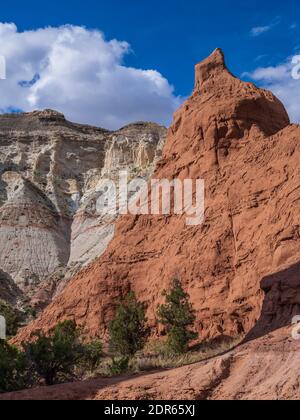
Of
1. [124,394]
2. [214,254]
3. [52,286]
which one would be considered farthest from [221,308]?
[52,286]

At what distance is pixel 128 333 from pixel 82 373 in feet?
14.1

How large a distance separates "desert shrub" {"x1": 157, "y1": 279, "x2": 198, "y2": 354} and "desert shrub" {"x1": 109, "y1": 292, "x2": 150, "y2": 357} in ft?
3.48

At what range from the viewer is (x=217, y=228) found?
992 inches

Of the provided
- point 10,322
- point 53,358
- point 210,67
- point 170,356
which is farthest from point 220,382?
point 10,322

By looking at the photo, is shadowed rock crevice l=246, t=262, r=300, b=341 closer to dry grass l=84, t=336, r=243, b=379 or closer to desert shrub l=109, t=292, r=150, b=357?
dry grass l=84, t=336, r=243, b=379

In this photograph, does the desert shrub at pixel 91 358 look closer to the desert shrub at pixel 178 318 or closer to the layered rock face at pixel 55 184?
the desert shrub at pixel 178 318

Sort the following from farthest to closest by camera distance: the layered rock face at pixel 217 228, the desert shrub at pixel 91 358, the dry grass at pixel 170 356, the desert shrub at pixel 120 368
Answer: the layered rock face at pixel 217 228 → the desert shrub at pixel 91 358 → the desert shrub at pixel 120 368 → the dry grass at pixel 170 356

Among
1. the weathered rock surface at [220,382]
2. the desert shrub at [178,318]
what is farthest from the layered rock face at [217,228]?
the weathered rock surface at [220,382]

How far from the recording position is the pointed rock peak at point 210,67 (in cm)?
3331

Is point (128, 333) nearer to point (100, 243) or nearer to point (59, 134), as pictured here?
point (100, 243)

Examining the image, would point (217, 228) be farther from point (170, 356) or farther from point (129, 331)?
point (170, 356)

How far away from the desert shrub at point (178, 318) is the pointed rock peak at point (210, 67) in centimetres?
1343

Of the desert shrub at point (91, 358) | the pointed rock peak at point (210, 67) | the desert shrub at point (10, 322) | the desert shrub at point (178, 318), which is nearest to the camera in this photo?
the desert shrub at point (91, 358)

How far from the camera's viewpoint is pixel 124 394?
43.6 feet
